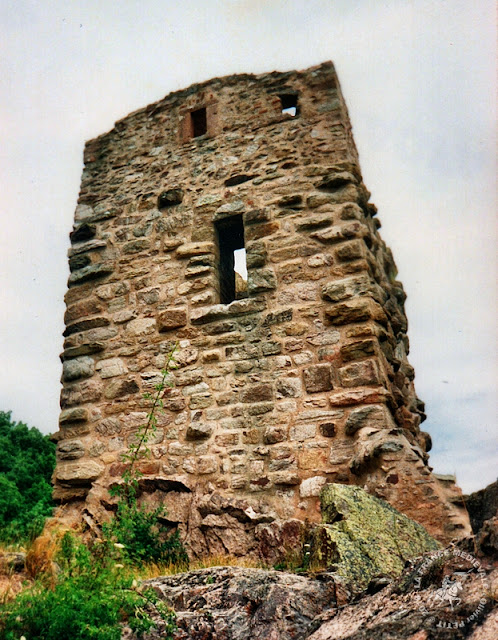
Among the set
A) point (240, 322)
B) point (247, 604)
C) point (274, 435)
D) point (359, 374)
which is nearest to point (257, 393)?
point (274, 435)

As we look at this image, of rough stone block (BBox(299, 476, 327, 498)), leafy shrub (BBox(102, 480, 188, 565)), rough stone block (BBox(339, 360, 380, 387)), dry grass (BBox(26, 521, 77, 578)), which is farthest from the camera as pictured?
rough stone block (BBox(339, 360, 380, 387))

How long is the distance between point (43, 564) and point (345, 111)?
5.06 meters

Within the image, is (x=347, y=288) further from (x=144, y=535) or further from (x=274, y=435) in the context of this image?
(x=144, y=535)

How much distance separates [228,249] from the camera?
6.57 metres

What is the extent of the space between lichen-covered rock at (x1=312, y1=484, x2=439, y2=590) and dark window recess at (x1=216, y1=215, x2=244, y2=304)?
2616 mm

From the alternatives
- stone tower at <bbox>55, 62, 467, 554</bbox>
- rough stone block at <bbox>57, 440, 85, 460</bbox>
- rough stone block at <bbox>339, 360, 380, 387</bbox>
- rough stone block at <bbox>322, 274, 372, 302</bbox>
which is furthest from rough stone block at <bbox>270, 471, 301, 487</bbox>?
rough stone block at <bbox>57, 440, 85, 460</bbox>

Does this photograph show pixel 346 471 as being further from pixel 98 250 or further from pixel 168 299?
pixel 98 250

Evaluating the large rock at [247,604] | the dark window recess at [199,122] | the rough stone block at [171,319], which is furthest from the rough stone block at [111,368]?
the large rock at [247,604]

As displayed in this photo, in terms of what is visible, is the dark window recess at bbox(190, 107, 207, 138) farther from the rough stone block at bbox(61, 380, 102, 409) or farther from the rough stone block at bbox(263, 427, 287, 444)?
the rough stone block at bbox(263, 427, 287, 444)

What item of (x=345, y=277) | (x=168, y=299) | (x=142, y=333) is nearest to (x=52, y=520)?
(x=142, y=333)

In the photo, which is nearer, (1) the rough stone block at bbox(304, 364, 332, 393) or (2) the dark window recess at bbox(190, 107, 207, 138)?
(1) the rough stone block at bbox(304, 364, 332, 393)

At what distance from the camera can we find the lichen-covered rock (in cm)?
336

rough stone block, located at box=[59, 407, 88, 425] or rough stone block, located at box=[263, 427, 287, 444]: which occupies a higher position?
rough stone block, located at box=[59, 407, 88, 425]

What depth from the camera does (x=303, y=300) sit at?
18.2ft
